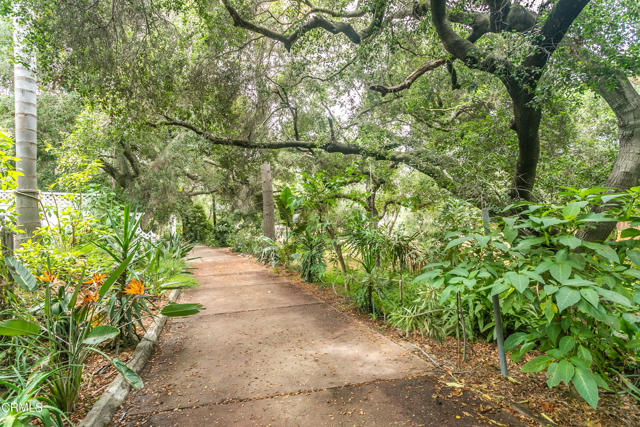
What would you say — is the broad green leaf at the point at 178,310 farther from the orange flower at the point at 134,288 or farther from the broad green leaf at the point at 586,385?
the broad green leaf at the point at 586,385

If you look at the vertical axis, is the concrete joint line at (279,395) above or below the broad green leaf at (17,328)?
below

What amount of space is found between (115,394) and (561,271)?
3260 millimetres

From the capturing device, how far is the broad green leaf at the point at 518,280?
194cm

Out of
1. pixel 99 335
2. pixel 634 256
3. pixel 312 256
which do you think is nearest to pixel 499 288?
pixel 634 256

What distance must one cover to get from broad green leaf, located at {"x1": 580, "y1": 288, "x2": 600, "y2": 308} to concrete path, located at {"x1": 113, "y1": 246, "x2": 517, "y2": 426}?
1.11 meters

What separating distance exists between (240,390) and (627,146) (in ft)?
19.5

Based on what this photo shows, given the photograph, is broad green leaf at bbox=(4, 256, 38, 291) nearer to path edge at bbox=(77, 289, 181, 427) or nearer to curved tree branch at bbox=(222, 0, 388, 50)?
path edge at bbox=(77, 289, 181, 427)

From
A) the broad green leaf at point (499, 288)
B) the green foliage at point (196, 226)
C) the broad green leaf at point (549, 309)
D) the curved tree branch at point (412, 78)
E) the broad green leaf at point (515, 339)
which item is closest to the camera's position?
the broad green leaf at point (549, 309)

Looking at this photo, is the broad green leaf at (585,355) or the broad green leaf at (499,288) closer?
the broad green leaf at (585,355)

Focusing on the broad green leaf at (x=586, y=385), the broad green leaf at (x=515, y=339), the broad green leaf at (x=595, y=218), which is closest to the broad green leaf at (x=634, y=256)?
the broad green leaf at (x=595, y=218)

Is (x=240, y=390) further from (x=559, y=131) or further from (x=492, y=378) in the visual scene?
(x=559, y=131)

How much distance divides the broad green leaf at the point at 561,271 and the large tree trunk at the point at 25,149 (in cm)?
558

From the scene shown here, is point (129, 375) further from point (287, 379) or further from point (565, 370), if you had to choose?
point (565, 370)

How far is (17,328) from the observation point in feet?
6.69
